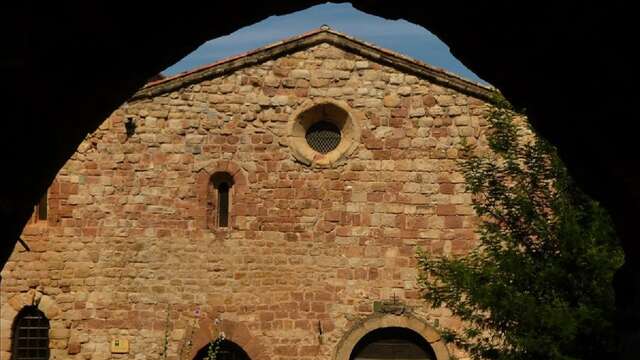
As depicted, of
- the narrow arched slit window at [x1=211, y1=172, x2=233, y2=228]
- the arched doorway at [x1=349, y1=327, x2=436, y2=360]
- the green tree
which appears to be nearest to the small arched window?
the narrow arched slit window at [x1=211, y1=172, x2=233, y2=228]

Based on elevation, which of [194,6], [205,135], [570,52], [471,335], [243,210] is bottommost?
[471,335]

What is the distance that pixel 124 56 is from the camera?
425cm

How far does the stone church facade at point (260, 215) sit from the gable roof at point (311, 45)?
0.02 meters

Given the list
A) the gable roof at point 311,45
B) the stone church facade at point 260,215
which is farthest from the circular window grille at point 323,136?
the gable roof at point 311,45

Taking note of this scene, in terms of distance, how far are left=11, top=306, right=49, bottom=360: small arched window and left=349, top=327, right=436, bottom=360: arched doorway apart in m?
4.80

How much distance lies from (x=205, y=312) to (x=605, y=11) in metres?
11.8

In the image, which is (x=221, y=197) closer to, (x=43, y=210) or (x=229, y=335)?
(x=229, y=335)

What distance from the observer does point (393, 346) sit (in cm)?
1468

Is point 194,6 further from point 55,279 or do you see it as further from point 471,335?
point 55,279

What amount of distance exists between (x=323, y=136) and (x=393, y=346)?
3.50m

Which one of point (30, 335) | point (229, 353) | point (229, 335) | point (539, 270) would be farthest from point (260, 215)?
point (539, 270)

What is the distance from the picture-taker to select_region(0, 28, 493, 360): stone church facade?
14.6 metres

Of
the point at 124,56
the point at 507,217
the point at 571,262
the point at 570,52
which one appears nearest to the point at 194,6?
the point at 124,56

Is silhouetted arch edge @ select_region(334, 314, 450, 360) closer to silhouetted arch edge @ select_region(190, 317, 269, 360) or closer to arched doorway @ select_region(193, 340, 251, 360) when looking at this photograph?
silhouetted arch edge @ select_region(190, 317, 269, 360)
